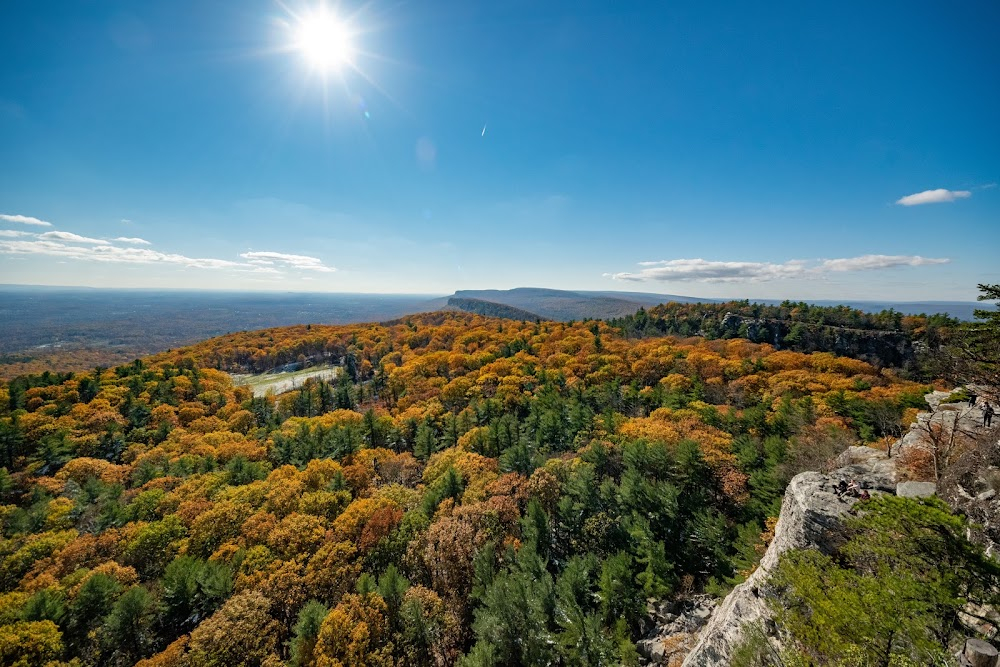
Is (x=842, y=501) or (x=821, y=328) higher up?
(x=821, y=328)

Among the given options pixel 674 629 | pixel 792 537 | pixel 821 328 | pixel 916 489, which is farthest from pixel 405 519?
pixel 821 328

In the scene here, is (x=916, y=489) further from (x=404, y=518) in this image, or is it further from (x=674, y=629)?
(x=404, y=518)

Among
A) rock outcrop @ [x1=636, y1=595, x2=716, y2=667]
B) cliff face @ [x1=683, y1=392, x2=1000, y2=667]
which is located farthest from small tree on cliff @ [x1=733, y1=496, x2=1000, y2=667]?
rock outcrop @ [x1=636, y1=595, x2=716, y2=667]

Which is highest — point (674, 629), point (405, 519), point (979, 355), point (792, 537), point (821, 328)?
point (979, 355)

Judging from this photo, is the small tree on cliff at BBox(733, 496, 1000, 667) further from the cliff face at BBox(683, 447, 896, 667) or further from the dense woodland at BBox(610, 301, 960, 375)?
the dense woodland at BBox(610, 301, 960, 375)

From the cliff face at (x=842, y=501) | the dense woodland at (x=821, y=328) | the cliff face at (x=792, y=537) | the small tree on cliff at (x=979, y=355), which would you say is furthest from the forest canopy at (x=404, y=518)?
the dense woodland at (x=821, y=328)

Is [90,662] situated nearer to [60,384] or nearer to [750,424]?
[750,424]
